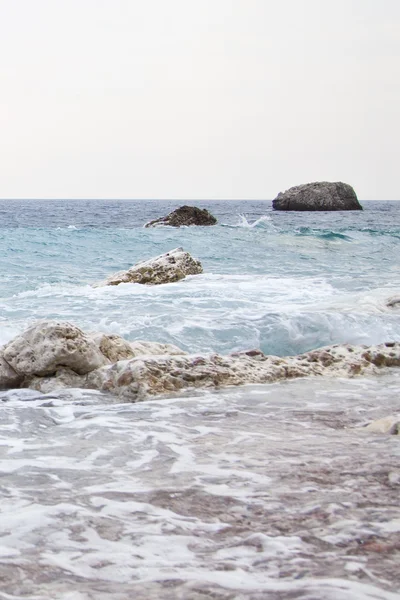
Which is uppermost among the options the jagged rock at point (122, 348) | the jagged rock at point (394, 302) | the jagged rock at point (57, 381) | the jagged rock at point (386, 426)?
the jagged rock at point (394, 302)

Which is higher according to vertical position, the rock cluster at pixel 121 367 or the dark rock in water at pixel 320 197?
the dark rock in water at pixel 320 197

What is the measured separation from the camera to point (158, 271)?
43.7 feet

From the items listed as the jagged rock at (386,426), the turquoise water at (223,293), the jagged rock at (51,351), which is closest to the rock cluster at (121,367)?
the jagged rock at (51,351)

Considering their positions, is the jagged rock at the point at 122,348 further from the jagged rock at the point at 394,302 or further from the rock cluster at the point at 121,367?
the jagged rock at the point at 394,302

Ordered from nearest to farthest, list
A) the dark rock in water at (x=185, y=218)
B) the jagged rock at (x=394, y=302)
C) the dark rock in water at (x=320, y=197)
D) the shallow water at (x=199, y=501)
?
the shallow water at (x=199, y=501) → the jagged rock at (x=394, y=302) → the dark rock in water at (x=185, y=218) → the dark rock in water at (x=320, y=197)

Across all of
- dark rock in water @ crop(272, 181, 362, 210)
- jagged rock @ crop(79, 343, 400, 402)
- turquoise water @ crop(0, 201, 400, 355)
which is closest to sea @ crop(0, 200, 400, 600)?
jagged rock @ crop(79, 343, 400, 402)

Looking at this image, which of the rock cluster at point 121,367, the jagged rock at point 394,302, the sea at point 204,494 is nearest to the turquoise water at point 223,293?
the jagged rock at point 394,302

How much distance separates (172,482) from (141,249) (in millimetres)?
19161

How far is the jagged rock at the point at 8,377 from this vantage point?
5066 mm

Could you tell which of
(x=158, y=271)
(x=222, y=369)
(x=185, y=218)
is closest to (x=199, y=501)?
(x=222, y=369)

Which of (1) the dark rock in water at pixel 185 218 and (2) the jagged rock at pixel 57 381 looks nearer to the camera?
(2) the jagged rock at pixel 57 381

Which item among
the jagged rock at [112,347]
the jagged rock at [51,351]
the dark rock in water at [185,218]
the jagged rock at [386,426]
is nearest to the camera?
the jagged rock at [386,426]

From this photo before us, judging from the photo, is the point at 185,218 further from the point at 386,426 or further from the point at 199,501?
the point at 199,501

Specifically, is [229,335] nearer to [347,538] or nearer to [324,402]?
[324,402]
